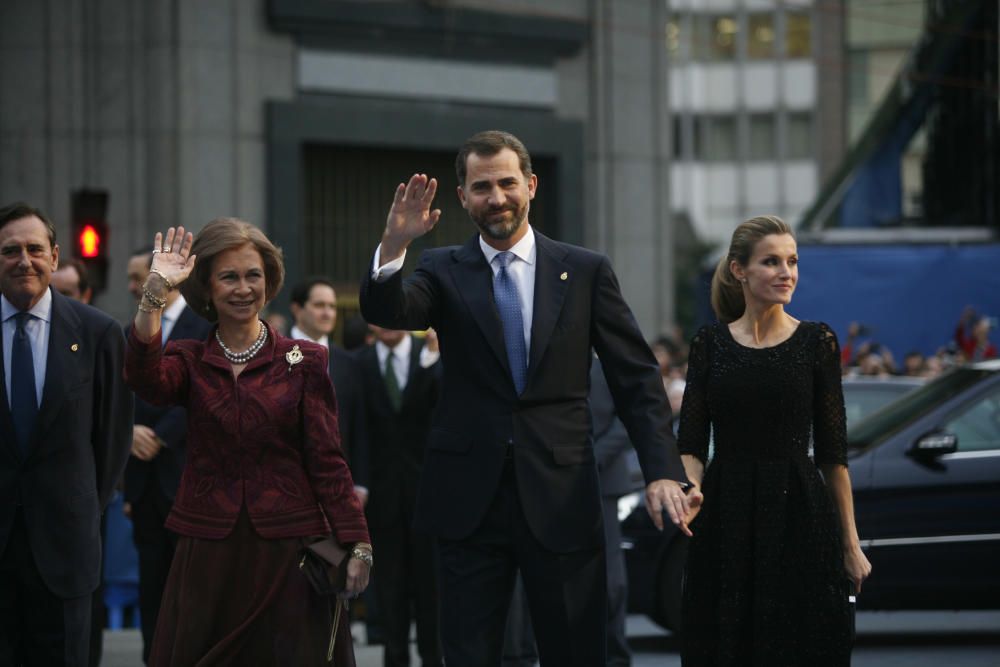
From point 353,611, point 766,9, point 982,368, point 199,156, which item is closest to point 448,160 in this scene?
point 199,156

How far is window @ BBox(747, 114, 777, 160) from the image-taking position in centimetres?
6144

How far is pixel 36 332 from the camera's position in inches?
251

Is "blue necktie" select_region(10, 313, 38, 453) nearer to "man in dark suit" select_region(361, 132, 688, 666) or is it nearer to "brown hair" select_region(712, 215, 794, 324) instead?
"man in dark suit" select_region(361, 132, 688, 666)

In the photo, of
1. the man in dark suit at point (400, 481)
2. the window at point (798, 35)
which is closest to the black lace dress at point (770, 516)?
the man in dark suit at point (400, 481)

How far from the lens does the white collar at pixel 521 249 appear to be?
6113 mm

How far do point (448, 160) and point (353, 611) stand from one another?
10249 millimetres

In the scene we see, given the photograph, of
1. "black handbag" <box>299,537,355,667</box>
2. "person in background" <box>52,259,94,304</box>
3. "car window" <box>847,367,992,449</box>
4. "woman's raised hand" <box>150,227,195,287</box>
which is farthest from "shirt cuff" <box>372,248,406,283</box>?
"car window" <box>847,367,992,449</box>

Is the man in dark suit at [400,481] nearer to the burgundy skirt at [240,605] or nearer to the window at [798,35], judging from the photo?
the burgundy skirt at [240,605]

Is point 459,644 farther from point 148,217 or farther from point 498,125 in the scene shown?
point 498,125

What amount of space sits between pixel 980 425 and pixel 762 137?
52.2 m

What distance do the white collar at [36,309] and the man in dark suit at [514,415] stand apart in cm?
136

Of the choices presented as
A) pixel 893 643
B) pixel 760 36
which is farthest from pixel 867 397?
pixel 760 36

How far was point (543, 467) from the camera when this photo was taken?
19.3ft

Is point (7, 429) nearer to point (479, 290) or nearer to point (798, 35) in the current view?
point (479, 290)
